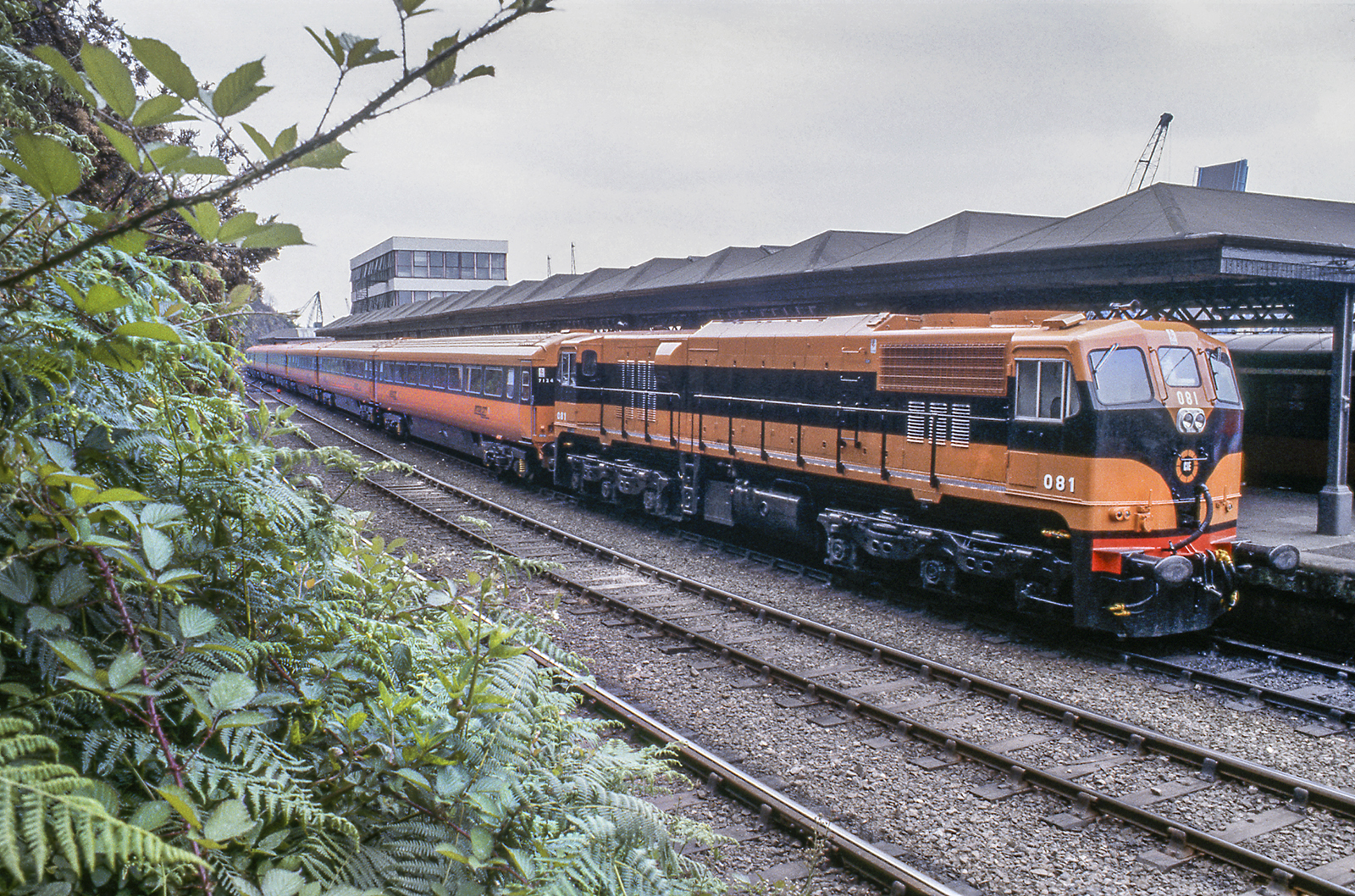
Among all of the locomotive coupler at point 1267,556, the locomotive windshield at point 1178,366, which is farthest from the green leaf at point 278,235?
the locomotive coupler at point 1267,556

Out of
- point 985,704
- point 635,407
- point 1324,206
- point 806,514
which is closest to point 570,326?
point 635,407

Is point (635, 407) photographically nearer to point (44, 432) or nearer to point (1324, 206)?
point (1324, 206)

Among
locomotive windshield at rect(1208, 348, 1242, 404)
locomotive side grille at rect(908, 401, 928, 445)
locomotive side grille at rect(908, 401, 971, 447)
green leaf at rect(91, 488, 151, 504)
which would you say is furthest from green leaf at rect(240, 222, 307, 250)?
locomotive windshield at rect(1208, 348, 1242, 404)

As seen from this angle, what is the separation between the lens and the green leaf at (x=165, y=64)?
136 cm

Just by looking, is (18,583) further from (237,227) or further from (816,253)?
(816,253)

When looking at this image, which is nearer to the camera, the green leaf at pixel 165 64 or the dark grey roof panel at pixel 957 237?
the green leaf at pixel 165 64

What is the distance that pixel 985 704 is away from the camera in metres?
7.91

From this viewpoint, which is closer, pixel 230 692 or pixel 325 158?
pixel 325 158

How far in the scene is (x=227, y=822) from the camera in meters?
1.80

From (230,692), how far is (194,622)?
0.73 ft

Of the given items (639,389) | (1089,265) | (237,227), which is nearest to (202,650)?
(237,227)

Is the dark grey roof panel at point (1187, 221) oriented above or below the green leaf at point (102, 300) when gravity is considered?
above

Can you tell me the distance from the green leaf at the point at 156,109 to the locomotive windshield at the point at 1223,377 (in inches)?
421

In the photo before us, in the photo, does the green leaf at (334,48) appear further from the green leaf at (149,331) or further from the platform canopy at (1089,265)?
the platform canopy at (1089,265)
